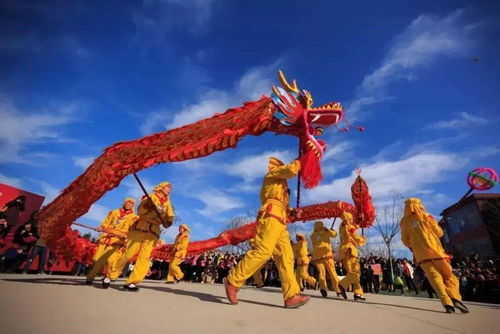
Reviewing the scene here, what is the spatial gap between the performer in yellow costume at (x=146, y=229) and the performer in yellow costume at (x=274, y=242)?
194 centimetres

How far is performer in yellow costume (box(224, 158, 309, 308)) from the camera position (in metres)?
3.53

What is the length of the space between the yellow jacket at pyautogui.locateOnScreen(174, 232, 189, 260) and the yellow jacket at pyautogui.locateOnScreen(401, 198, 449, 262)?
7583 mm

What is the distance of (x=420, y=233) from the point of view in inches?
195

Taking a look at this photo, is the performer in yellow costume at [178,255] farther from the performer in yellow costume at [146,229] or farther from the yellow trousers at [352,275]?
the yellow trousers at [352,275]

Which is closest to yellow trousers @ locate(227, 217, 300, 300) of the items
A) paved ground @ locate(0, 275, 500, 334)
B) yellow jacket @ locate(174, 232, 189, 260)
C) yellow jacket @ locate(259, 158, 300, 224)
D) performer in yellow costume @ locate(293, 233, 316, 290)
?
yellow jacket @ locate(259, 158, 300, 224)

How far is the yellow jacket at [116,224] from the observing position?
6.28 metres

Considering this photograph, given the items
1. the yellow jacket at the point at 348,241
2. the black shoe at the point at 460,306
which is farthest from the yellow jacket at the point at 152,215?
the black shoe at the point at 460,306

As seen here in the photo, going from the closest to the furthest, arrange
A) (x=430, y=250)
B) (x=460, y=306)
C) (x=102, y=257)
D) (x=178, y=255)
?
(x=460, y=306) → (x=430, y=250) → (x=102, y=257) → (x=178, y=255)

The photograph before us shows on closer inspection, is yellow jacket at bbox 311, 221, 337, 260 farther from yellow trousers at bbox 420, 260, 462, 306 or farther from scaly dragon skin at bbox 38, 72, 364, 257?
scaly dragon skin at bbox 38, 72, 364, 257

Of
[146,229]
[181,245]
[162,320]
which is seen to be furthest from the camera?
[181,245]

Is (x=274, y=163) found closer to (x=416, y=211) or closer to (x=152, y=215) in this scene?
(x=152, y=215)

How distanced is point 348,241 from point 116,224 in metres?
5.63

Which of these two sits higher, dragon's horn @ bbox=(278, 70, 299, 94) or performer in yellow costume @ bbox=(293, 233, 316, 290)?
dragon's horn @ bbox=(278, 70, 299, 94)

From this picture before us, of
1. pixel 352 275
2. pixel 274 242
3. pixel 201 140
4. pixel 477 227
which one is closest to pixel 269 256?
pixel 274 242
